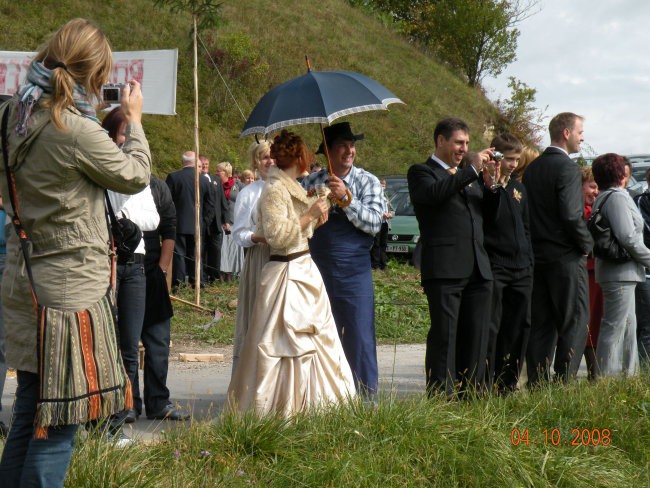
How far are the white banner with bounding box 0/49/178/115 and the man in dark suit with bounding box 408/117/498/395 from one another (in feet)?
15.5

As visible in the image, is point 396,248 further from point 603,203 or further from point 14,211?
point 14,211

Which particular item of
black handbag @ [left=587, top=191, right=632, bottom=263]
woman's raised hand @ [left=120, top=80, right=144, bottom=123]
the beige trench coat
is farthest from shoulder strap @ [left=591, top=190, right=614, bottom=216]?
the beige trench coat

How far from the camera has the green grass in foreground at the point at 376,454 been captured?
4289 millimetres

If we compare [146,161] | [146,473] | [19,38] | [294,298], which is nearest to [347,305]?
[294,298]

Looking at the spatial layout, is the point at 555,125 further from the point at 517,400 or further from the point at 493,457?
the point at 493,457

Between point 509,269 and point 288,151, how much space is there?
6.46 ft

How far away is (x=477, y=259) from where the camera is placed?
6.52 m

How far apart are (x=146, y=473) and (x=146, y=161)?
1440 millimetres

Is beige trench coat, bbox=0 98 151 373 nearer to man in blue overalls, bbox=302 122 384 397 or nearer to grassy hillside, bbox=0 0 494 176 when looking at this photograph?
man in blue overalls, bbox=302 122 384 397

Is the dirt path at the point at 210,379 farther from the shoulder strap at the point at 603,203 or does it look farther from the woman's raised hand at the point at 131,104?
the woman's raised hand at the point at 131,104

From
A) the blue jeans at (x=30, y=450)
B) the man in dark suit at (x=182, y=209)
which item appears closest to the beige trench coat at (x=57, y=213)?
the blue jeans at (x=30, y=450)

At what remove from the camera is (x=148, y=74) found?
10.7 meters
